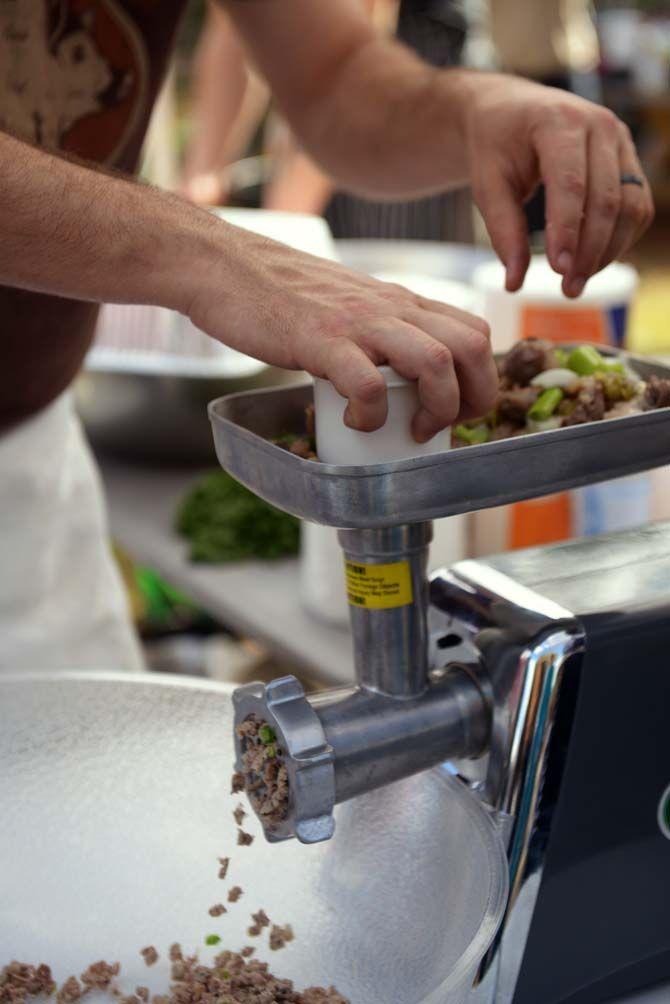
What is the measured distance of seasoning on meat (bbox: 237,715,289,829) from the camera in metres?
0.68

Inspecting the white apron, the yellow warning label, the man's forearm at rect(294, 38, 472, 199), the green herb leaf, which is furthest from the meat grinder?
the green herb leaf

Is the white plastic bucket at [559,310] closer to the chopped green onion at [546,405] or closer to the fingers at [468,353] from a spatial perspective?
the chopped green onion at [546,405]

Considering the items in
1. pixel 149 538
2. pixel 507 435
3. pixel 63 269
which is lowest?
pixel 149 538

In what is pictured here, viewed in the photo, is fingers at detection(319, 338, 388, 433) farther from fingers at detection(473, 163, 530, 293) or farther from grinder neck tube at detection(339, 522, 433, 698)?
fingers at detection(473, 163, 530, 293)

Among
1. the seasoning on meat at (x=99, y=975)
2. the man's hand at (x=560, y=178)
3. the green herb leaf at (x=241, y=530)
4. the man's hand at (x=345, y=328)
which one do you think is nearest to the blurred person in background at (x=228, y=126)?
the green herb leaf at (x=241, y=530)

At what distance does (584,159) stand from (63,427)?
29.1 inches

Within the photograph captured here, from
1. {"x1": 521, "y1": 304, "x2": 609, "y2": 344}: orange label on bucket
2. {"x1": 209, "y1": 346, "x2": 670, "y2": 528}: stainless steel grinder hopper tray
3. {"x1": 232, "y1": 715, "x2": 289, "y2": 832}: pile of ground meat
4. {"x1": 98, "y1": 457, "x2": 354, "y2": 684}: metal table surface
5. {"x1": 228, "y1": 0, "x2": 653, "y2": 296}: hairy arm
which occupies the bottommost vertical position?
{"x1": 98, "y1": 457, "x2": 354, "y2": 684}: metal table surface

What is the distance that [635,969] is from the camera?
0.78m

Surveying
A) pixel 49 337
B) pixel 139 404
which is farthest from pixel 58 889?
pixel 139 404

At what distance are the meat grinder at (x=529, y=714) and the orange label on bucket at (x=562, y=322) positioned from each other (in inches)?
21.6

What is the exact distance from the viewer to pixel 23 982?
0.72 m

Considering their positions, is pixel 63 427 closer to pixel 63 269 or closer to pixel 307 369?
pixel 63 269

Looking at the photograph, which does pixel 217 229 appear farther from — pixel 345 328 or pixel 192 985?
pixel 192 985

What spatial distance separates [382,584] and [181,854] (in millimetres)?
238
